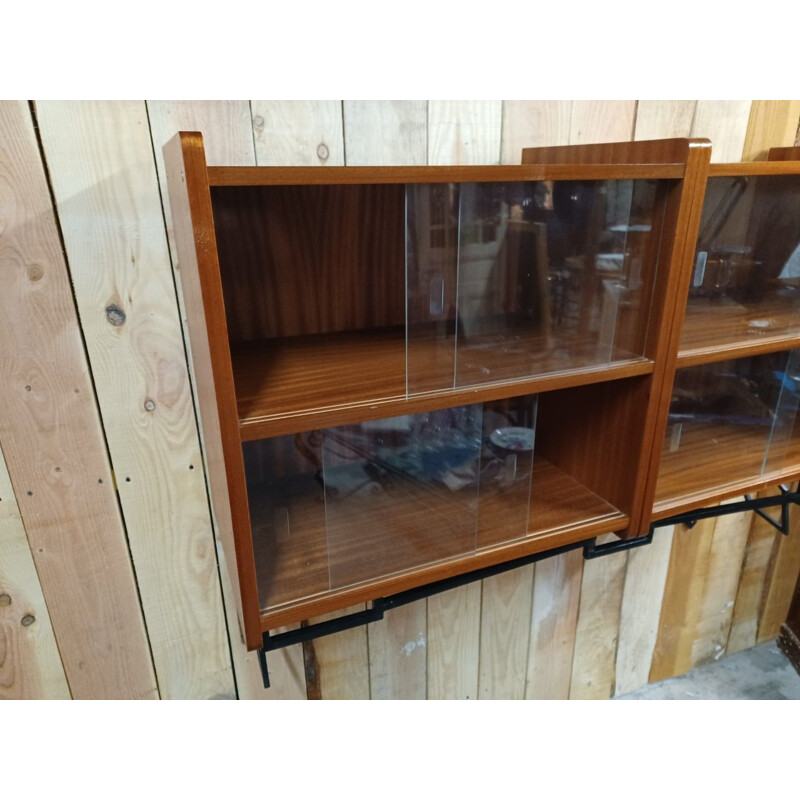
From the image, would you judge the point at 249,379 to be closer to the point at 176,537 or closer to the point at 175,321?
the point at 175,321

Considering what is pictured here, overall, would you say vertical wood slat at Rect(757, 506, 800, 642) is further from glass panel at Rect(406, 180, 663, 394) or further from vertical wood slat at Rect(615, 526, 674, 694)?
glass panel at Rect(406, 180, 663, 394)

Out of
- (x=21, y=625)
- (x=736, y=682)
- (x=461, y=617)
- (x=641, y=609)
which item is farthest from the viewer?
(x=736, y=682)

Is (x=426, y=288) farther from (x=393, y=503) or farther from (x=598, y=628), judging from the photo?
(x=598, y=628)

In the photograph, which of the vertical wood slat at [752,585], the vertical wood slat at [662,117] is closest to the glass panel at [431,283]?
the vertical wood slat at [662,117]

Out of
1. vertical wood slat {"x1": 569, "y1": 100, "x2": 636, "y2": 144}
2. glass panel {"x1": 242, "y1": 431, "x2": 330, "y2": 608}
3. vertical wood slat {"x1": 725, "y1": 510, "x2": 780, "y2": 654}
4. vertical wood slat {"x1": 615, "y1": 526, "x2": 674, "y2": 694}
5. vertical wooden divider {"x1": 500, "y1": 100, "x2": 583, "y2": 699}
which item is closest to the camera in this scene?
glass panel {"x1": 242, "y1": 431, "x2": 330, "y2": 608}

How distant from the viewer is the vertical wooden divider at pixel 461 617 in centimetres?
103

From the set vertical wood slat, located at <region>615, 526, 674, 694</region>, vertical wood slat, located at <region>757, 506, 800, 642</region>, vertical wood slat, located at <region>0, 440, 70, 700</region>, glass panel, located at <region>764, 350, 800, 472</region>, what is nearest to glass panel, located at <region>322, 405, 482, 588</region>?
vertical wood slat, located at <region>0, 440, 70, 700</region>

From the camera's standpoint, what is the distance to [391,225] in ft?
3.27

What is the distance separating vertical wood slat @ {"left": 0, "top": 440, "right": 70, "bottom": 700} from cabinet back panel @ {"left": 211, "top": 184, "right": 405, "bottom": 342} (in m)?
0.46

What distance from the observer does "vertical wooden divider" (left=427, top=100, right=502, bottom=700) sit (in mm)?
1028

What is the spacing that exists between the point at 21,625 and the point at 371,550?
0.64 meters

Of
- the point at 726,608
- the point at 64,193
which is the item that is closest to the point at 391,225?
the point at 64,193

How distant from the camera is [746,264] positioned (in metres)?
1.07

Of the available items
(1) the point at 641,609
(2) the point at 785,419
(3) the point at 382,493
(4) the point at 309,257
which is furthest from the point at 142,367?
(1) the point at 641,609
